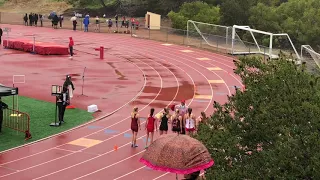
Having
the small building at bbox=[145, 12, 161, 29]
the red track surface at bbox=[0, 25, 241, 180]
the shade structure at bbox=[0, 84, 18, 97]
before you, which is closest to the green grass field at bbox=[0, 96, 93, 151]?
the red track surface at bbox=[0, 25, 241, 180]

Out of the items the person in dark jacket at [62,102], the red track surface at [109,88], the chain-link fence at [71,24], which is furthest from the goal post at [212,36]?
the person in dark jacket at [62,102]

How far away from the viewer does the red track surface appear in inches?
633

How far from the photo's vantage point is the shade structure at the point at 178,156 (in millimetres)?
5961

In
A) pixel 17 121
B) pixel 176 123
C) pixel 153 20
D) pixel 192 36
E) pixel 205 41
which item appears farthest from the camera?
pixel 153 20

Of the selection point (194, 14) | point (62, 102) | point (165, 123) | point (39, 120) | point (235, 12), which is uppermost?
point (235, 12)

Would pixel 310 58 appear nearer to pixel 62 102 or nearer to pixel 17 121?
pixel 62 102

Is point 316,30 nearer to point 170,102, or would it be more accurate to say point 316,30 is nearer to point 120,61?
point 120,61

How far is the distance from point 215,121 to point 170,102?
1464 cm

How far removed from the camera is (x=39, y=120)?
20.7 m

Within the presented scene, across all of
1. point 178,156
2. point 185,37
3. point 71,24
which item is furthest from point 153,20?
point 178,156

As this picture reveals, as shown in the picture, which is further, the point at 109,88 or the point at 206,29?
the point at 206,29

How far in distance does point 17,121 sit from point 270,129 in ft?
39.9

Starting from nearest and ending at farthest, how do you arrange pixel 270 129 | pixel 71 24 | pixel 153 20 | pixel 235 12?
pixel 270 129 < pixel 153 20 < pixel 235 12 < pixel 71 24

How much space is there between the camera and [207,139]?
10.0m
